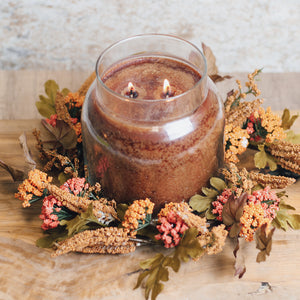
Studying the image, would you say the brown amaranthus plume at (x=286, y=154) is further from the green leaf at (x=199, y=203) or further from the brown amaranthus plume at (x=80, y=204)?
the brown amaranthus plume at (x=80, y=204)

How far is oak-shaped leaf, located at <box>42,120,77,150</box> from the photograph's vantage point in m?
0.95

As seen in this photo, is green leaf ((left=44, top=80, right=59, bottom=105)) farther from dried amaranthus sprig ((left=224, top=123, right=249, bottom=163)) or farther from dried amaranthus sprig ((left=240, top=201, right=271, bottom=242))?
dried amaranthus sprig ((left=240, top=201, right=271, bottom=242))

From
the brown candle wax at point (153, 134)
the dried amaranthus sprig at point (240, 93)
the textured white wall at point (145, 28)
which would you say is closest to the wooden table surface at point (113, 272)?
the brown candle wax at point (153, 134)

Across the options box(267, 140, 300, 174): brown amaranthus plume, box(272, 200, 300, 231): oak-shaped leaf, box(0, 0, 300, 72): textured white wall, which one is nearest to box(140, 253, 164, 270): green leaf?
box(272, 200, 300, 231): oak-shaped leaf

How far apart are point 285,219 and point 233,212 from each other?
0.42 ft

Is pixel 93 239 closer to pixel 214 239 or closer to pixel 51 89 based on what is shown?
pixel 214 239

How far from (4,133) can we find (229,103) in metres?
0.52

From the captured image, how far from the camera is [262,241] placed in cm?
78

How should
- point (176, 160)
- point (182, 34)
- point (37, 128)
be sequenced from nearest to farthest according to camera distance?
point (176, 160), point (37, 128), point (182, 34)

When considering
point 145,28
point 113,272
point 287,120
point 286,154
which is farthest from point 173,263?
point 145,28

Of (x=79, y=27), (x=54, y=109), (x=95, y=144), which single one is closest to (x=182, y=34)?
(x=79, y=27)

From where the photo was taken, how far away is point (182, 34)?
1.92 metres

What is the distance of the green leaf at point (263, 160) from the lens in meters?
0.96

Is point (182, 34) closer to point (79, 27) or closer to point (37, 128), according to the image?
point (79, 27)
